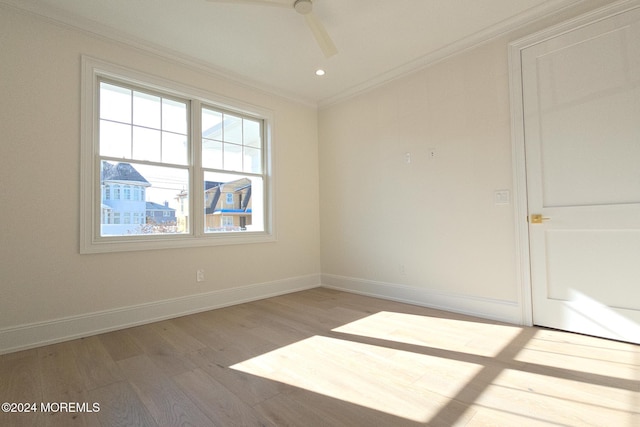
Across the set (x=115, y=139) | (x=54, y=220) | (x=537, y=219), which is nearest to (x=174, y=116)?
(x=115, y=139)

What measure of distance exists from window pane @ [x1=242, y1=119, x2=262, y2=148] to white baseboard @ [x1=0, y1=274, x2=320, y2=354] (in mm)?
1878

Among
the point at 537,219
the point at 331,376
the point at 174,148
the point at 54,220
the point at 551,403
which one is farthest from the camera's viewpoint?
the point at 174,148

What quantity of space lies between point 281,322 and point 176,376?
1144 millimetres

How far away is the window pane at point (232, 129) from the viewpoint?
12.5ft

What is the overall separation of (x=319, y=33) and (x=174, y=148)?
1956mm

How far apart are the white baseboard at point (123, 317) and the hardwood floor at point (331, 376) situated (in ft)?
0.36

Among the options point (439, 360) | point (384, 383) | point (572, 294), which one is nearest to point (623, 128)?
point (572, 294)

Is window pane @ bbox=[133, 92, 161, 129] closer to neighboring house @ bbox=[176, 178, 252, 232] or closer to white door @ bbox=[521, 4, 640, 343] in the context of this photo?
neighboring house @ bbox=[176, 178, 252, 232]

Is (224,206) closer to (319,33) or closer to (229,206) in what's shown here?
(229,206)

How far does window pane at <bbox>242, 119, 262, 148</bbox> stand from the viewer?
4020 mm

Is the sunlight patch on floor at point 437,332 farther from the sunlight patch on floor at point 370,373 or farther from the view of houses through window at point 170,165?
the view of houses through window at point 170,165

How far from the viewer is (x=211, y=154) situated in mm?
3641

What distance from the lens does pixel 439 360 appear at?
6.81 ft

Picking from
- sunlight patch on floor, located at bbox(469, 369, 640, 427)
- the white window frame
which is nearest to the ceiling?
the white window frame
